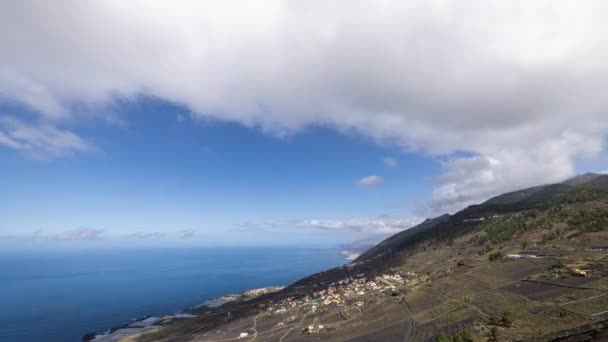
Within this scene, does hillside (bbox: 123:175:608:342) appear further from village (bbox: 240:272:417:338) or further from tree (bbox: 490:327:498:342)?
village (bbox: 240:272:417:338)

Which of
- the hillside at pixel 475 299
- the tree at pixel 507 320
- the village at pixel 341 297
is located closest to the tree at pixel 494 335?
the hillside at pixel 475 299

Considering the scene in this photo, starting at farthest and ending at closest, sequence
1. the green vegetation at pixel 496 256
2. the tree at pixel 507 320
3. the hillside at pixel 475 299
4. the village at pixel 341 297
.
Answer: the green vegetation at pixel 496 256 < the village at pixel 341 297 < the hillside at pixel 475 299 < the tree at pixel 507 320

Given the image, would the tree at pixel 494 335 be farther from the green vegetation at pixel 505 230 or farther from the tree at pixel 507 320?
the green vegetation at pixel 505 230

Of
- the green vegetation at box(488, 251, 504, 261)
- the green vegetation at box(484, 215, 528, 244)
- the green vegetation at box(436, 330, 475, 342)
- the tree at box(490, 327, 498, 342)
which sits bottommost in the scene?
the tree at box(490, 327, 498, 342)

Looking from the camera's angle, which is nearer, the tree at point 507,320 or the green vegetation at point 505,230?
the tree at point 507,320

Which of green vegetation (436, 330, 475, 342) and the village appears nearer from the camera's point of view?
green vegetation (436, 330, 475, 342)

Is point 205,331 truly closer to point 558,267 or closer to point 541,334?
point 541,334

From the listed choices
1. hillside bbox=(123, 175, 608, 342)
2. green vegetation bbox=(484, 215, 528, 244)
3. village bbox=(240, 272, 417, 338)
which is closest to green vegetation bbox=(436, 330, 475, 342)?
hillside bbox=(123, 175, 608, 342)

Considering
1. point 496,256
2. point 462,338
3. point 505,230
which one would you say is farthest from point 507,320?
point 505,230

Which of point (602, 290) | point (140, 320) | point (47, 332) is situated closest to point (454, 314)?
point (602, 290)

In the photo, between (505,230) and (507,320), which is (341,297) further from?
(505,230)
